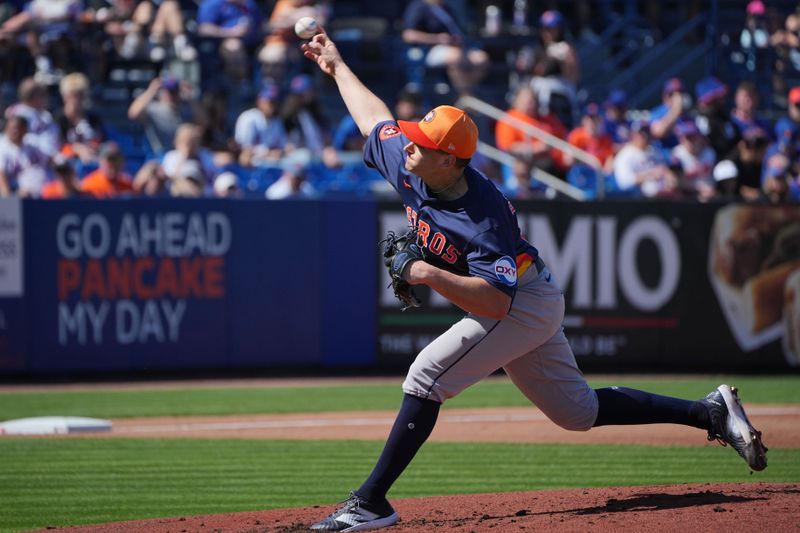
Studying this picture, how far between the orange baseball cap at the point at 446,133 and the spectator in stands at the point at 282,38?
984 cm

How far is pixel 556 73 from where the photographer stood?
51.1 ft

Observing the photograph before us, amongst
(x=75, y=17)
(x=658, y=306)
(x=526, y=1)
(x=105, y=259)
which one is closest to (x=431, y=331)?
(x=658, y=306)

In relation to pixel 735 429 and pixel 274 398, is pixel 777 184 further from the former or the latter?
pixel 735 429

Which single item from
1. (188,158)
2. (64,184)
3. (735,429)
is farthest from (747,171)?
(735,429)

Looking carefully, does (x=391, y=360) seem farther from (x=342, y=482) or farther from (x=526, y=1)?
(x=526, y=1)

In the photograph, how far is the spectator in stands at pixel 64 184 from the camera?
12320mm

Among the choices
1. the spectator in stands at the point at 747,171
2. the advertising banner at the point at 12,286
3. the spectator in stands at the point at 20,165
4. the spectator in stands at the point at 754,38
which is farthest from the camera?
the spectator in stands at the point at 754,38

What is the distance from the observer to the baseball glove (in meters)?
5.12

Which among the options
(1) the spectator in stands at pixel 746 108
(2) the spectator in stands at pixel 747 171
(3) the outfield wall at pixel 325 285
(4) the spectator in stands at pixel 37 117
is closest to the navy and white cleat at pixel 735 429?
A: (3) the outfield wall at pixel 325 285

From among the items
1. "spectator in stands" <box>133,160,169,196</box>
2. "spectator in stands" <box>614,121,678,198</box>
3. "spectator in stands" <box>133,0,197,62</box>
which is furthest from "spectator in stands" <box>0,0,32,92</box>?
"spectator in stands" <box>614,121,678,198</box>

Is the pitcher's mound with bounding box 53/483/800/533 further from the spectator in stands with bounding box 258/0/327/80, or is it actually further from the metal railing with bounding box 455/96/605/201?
the spectator in stands with bounding box 258/0/327/80

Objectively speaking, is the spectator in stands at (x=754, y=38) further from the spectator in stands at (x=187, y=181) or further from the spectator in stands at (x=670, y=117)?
the spectator in stands at (x=187, y=181)

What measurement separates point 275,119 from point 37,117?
9.20 ft

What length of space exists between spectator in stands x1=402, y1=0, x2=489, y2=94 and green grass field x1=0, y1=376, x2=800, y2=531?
7380 mm
